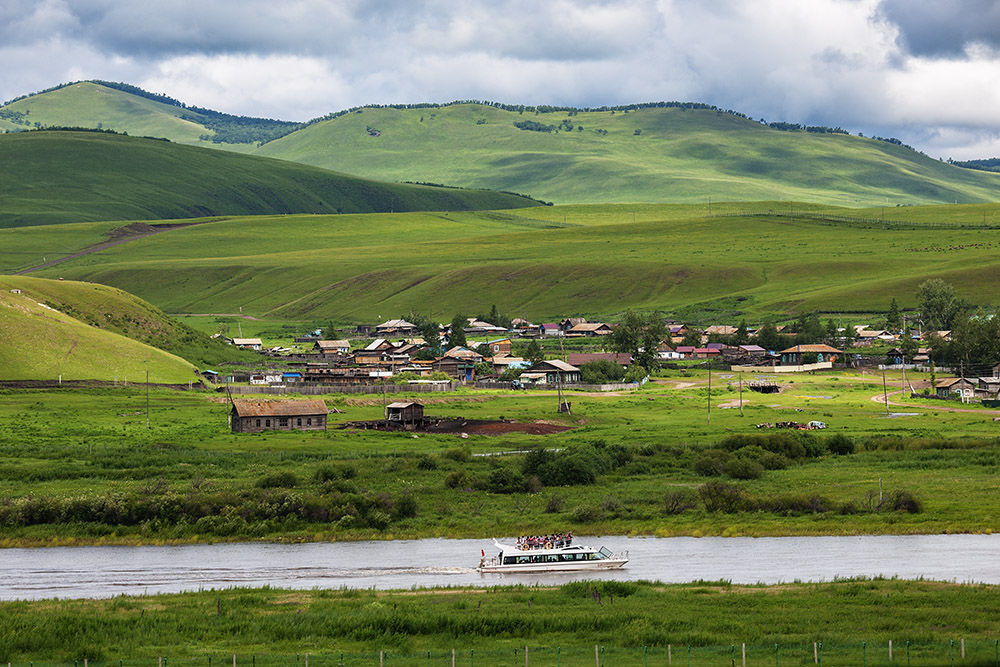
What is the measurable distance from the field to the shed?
4676 mm

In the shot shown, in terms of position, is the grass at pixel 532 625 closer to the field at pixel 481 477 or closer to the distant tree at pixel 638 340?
the field at pixel 481 477

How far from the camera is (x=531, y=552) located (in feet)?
196

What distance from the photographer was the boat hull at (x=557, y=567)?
58.7 meters

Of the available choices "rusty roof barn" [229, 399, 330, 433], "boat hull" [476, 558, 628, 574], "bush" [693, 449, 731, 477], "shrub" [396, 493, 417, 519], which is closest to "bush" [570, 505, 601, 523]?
"shrub" [396, 493, 417, 519]

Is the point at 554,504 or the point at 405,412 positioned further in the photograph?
the point at 405,412

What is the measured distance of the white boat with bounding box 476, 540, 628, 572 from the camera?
58.8 meters

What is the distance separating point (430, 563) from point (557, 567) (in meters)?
6.67

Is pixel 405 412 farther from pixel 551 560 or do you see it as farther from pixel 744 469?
pixel 551 560

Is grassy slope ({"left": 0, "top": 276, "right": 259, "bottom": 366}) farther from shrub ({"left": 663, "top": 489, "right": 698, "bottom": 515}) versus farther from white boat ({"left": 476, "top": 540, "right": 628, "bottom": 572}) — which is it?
white boat ({"left": 476, "top": 540, "right": 628, "bottom": 572})

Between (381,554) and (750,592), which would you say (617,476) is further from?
(750,592)

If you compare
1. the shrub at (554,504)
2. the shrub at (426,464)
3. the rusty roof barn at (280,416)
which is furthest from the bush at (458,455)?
the rusty roof barn at (280,416)

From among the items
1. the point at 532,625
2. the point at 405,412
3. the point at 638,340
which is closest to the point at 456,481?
the point at 405,412

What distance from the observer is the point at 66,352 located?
135 metres

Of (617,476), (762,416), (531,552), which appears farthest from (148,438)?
(762,416)
